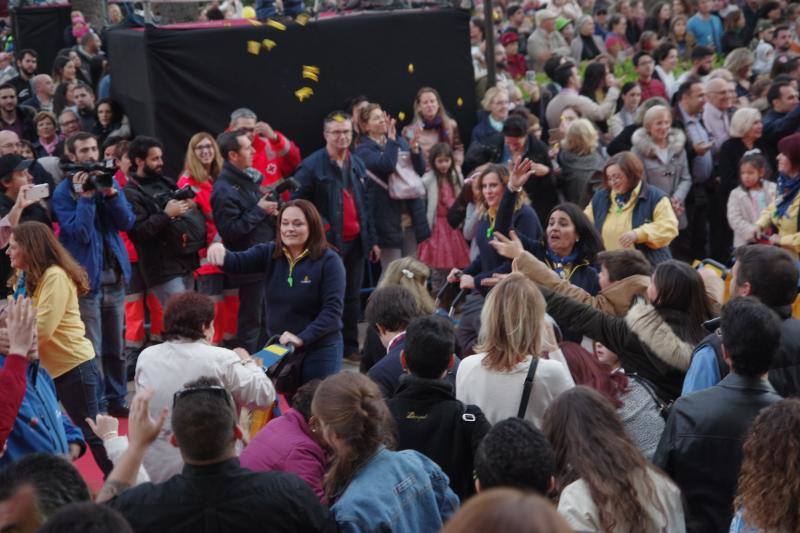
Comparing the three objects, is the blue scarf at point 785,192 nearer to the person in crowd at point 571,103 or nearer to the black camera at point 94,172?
the person in crowd at point 571,103

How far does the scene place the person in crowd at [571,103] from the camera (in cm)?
1083

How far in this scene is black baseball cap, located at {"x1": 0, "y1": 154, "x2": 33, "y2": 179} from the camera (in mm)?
7406

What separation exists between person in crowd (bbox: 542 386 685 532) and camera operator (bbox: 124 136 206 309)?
485 centimetres

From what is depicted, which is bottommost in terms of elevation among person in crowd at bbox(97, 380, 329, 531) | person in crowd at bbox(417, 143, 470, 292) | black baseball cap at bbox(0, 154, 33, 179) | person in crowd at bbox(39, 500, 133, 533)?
person in crowd at bbox(417, 143, 470, 292)

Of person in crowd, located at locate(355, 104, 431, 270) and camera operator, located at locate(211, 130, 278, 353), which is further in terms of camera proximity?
person in crowd, located at locate(355, 104, 431, 270)

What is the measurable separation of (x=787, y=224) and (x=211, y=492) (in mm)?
5456

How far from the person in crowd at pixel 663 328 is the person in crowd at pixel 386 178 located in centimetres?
428

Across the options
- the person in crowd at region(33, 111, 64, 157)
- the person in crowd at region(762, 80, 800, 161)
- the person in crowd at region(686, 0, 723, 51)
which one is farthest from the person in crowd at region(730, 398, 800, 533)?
the person in crowd at region(686, 0, 723, 51)

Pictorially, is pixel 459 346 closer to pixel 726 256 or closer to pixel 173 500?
pixel 173 500

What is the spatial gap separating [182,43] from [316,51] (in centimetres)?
129

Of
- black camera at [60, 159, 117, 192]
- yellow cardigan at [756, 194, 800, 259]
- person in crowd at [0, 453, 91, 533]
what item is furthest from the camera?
yellow cardigan at [756, 194, 800, 259]

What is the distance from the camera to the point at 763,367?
3971 millimetres

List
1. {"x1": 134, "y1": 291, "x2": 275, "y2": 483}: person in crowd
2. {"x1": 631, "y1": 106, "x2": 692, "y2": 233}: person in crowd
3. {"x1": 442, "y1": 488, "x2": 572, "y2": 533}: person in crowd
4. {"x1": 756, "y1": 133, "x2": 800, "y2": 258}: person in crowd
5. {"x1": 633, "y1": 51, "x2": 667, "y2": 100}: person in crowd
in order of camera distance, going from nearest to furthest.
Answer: {"x1": 442, "y1": 488, "x2": 572, "y2": 533}: person in crowd
{"x1": 134, "y1": 291, "x2": 275, "y2": 483}: person in crowd
{"x1": 756, "y1": 133, "x2": 800, "y2": 258}: person in crowd
{"x1": 631, "y1": 106, "x2": 692, "y2": 233}: person in crowd
{"x1": 633, "y1": 51, "x2": 667, "y2": 100}: person in crowd

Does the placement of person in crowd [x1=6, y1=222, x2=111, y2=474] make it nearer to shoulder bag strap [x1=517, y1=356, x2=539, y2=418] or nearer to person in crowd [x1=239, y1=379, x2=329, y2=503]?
person in crowd [x1=239, y1=379, x2=329, y2=503]
